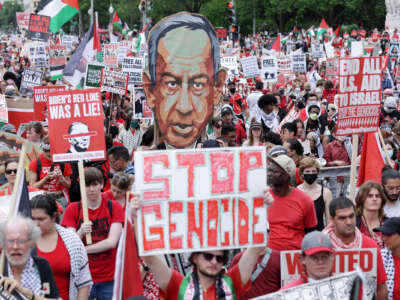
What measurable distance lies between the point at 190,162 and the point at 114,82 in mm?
9481

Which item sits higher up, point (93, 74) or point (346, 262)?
point (93, 74)

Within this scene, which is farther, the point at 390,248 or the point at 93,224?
the point at 93,224

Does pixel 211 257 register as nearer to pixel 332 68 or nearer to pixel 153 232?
pixel 153 232

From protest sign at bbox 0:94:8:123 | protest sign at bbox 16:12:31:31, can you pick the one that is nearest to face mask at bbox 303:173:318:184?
protest sign at bbox 0:94:8:123

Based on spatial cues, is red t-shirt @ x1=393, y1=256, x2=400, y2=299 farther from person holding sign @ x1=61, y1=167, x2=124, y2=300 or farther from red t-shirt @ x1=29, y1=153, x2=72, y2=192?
red t-shirt @ x1=29, y1=153, x2=72, y2=192

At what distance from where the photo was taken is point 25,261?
13.5ft

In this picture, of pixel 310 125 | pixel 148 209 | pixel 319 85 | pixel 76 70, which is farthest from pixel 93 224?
pixel 319 85

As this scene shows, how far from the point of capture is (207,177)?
14.0ft

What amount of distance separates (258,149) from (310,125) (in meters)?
7.12

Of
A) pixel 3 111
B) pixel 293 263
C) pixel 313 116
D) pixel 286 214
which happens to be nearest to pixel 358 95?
pixel 286 214

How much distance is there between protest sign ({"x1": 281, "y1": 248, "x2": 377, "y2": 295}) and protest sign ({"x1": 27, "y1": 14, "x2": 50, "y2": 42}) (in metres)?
13.7

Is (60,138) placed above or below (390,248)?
above

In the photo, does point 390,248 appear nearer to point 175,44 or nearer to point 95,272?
point 95,272

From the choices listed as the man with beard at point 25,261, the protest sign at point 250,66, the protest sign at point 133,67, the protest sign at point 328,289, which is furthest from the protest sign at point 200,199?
the protest sign at point 250,66
